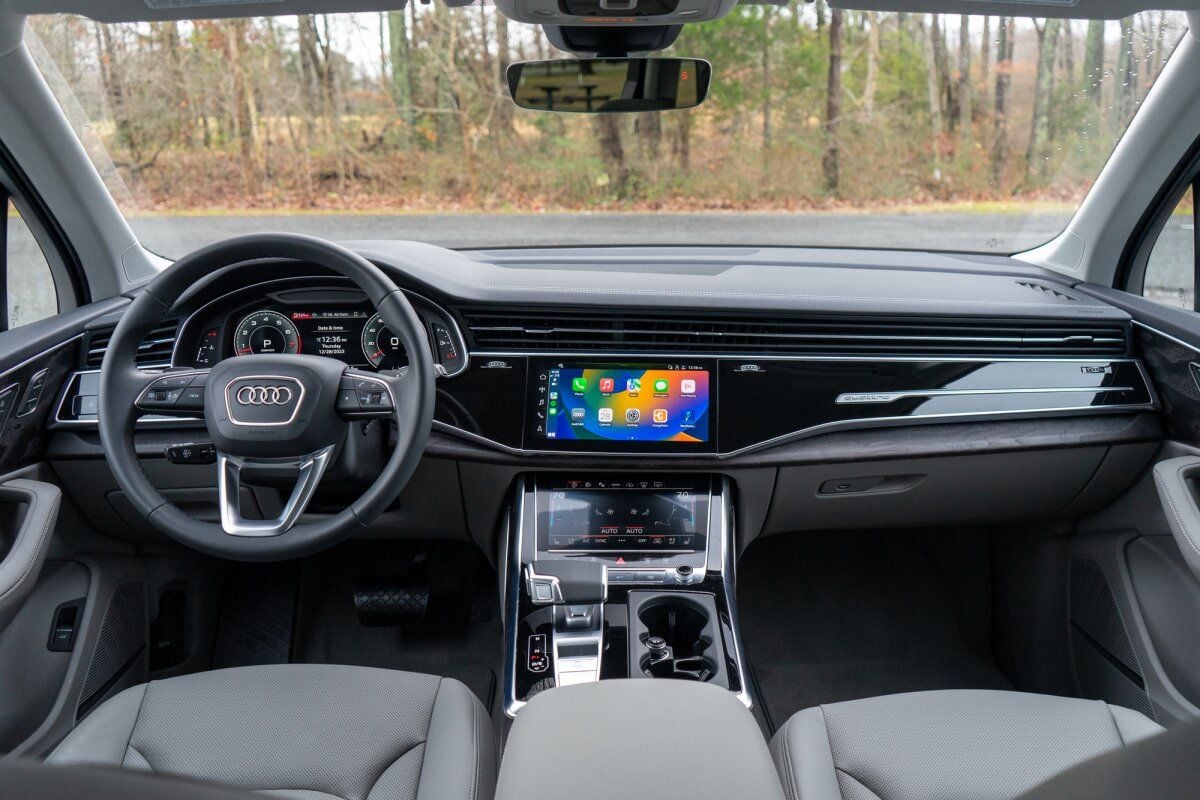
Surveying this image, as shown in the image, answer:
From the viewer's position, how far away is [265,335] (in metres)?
2.57

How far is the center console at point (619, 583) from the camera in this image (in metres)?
2.32

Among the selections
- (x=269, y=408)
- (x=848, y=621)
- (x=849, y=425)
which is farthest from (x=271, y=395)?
(x=848, y=621)

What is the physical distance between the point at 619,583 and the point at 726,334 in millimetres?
731

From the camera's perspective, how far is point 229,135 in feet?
13.8

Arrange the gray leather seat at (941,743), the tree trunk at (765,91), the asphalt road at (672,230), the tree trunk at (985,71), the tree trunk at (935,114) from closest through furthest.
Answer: the gray leather seat at (941,743)
the asphalt road at (672,230)
the tree trunk at (985,71)
the tree trunk at (765,91)
the tree trunk at (935,114)

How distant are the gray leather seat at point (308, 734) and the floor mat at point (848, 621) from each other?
1495 millimetres

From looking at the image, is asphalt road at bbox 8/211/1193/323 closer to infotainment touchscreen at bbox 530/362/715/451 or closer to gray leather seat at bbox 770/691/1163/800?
infotainment touchscreen at bbox 530/362/715/451

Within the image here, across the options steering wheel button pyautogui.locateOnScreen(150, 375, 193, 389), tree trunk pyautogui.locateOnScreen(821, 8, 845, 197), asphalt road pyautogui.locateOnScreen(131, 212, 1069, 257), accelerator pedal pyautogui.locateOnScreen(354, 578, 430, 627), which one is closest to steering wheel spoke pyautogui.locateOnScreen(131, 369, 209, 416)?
steering wheel button pyautogui.locateOnScreen(150, 375, 193, 389)

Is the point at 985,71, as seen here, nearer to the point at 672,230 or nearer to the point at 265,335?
the point at 672,230

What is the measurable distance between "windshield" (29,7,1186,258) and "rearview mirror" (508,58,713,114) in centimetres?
9

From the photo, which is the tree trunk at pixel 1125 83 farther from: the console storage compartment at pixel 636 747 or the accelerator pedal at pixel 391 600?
the accelerator pedal at pixel 391 600

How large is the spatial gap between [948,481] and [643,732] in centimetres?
177

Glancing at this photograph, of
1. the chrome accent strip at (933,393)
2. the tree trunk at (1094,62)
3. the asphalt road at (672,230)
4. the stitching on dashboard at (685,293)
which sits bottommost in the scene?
the chrome accent strip at (933,393)

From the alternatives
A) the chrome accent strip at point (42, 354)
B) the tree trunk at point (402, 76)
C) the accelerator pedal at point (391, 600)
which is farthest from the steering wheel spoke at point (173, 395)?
the tree trunk at point (402, 76)
